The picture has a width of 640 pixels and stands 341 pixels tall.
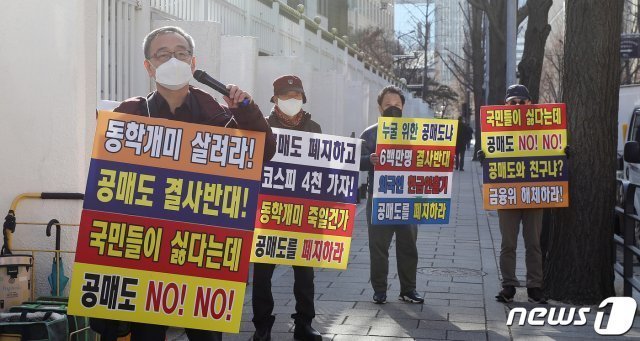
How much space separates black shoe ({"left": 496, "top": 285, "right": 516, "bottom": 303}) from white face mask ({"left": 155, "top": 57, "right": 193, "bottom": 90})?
189 inches

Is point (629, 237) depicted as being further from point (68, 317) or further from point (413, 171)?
point (68, 317)

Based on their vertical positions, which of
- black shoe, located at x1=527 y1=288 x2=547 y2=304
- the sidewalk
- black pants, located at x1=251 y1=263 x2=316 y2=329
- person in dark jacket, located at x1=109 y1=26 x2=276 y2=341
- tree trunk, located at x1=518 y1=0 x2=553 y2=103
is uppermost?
tree trunk, located at x1=518 y1=0 x2=553 y2=103

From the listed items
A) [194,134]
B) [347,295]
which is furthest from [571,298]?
[194,134]

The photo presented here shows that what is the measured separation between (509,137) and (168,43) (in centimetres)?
504

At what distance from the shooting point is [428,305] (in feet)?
27.9

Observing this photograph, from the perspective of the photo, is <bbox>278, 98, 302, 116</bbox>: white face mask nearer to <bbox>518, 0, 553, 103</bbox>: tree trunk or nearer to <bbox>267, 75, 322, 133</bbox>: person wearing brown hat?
<bbox>267, 75, 322, 133</bbox>: person wearing brown hat

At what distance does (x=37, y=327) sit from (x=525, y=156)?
5145 mm

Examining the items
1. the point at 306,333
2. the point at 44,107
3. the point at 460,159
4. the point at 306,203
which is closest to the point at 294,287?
the point at 306,333

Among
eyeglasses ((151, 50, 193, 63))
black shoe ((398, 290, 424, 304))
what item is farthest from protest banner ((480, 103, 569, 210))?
eyeglasses ((151, 50, 193, 63))

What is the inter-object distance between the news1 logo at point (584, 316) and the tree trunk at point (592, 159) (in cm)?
32

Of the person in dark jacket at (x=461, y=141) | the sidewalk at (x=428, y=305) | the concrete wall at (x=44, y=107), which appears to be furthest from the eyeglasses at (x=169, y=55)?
the person in dark jacket at (x=461, y=141)

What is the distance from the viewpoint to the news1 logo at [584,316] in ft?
24.6

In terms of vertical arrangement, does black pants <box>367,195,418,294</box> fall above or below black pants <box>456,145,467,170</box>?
below

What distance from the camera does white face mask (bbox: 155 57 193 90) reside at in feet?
15.2
